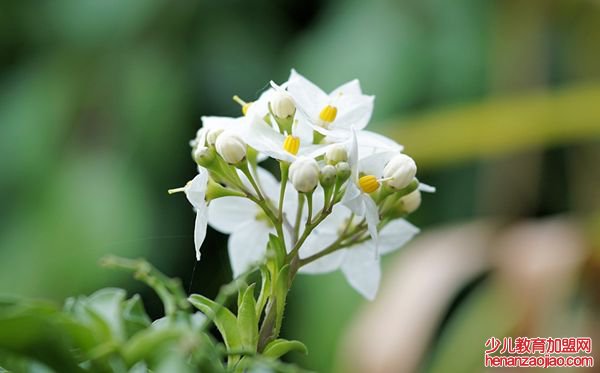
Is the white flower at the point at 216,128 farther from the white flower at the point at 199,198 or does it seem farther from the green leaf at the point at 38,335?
the green leaf at the point at 38,335

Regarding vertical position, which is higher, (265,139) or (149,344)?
(265,139)

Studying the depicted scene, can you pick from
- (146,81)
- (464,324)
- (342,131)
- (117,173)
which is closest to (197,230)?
(342,131)

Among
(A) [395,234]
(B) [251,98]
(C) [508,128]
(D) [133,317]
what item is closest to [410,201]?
(A) [395,234]

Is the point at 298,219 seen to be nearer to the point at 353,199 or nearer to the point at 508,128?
the point at 353,199

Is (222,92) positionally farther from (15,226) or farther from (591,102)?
(591,102)

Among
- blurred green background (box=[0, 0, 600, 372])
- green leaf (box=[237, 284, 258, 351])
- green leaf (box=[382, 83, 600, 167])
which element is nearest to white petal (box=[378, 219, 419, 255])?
green leaf (box=[237, 284, 258, 351])

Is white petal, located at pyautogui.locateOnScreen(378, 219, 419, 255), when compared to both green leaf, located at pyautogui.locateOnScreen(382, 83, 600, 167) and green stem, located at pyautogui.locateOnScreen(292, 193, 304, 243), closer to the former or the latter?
green stem, located at pyautogui.locateOnScreen(292, 193, 304, 243)

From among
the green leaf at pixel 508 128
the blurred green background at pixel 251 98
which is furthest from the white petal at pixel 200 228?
the green leaf at pixel 508 128
